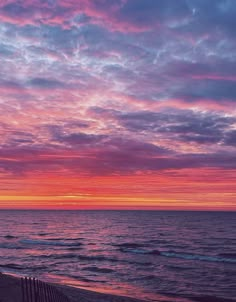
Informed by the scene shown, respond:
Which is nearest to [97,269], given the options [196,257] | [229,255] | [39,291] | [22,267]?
[22,267]

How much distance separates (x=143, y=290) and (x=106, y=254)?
904 inches

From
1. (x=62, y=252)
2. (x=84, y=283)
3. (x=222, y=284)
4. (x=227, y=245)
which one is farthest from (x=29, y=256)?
Answer: (x=227, y=245)

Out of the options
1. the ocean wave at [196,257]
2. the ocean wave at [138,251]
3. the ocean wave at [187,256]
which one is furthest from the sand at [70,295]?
the ocean wave at [138,251]

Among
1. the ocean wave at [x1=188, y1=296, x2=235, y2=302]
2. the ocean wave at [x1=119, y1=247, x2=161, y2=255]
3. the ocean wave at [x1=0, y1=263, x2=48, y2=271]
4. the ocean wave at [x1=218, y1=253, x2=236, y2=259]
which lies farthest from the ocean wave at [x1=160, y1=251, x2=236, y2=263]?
the ocean wave at [x1=188, y1=296, x2=235, y2=302]

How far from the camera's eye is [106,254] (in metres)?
52.0

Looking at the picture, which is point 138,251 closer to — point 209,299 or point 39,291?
point 209,299

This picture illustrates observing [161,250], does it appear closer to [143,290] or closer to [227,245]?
[227,245]

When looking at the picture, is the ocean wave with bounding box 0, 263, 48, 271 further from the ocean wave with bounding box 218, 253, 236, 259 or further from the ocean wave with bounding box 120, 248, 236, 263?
the ocean wave with bounding box 218, 253, 236, 259

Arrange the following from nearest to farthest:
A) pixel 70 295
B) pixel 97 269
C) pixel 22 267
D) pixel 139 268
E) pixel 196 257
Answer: pixel 70 295
pixel 97 269
pixel 22 267
pixel 139 268
pixel 196 257

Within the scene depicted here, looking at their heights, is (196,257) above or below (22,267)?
below

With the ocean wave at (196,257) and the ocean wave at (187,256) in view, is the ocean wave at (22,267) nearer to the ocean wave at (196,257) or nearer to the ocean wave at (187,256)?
the ocean wave at (187,256)

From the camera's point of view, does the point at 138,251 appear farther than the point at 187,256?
Yes

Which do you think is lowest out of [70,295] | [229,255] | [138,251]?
[138,251]

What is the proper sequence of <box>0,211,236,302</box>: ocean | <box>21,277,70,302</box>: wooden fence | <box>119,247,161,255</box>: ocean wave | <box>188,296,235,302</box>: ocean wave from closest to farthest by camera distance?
<box>21,277,70,302</box>: wooden fence → <box>188,296,235,302</box>: ocean wave → <box>0,211,236,302</box>: ocean → <box>119,247,161,255</box>: ocean wave
